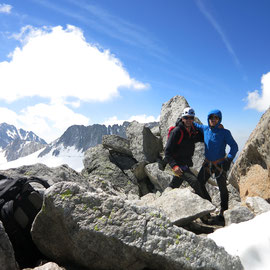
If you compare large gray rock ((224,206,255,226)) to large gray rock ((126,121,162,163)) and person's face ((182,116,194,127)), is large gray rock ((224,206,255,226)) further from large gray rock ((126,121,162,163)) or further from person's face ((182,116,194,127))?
large gray rock ((126,121,162,163))

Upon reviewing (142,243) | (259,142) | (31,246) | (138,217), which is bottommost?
(31,246)

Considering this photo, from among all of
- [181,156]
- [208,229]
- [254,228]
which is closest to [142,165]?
[181,156]

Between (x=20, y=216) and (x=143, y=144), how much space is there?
48.9 feet

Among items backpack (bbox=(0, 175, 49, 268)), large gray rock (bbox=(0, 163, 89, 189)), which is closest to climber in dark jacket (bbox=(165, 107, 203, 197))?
large gray rock (bbox=(0, 163, 89, 189))

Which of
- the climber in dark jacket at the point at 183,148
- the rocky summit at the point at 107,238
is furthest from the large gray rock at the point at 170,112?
the rocky summit at the point at 107,238

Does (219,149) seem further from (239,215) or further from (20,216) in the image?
(20,216)

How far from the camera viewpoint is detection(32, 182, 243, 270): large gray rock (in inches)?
183

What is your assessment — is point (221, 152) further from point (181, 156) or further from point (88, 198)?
point (88, 198)

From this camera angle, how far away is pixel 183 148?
10.4 meters

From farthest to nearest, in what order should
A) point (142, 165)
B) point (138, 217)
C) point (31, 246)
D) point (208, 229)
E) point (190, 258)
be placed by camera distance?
point (142, 165) → point (208, 229) → point (31, 246) → point (138, 217) → point (190, 258)

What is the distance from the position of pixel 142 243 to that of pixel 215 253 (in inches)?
54.3

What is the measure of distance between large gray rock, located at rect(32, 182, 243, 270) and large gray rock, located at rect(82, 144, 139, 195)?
13391 millimetres

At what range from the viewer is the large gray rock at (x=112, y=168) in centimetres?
1938

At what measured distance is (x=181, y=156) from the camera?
34.3ft
